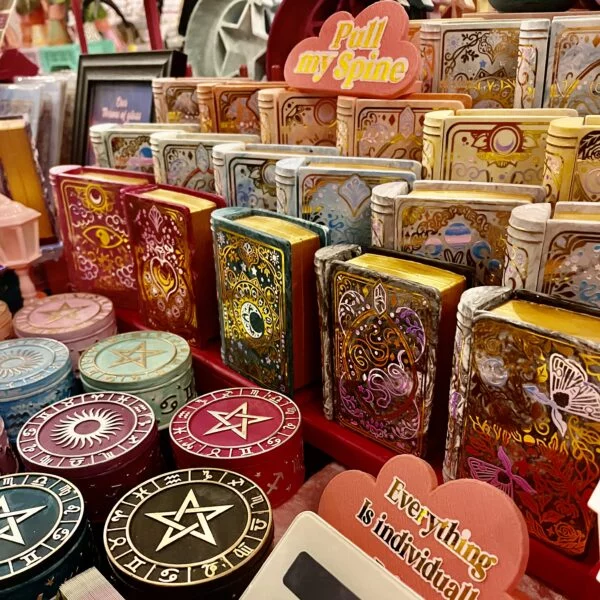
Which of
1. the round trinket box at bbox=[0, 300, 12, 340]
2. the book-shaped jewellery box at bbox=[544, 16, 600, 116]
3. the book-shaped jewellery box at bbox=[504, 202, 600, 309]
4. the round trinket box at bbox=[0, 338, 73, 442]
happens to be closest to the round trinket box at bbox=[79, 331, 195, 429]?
the round trinket box at bbox=[0, 338, 73, 442]

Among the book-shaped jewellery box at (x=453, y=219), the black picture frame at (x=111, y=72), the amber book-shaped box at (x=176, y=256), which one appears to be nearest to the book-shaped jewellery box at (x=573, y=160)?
the book-shaped jewellery box at (x=453, y=219)

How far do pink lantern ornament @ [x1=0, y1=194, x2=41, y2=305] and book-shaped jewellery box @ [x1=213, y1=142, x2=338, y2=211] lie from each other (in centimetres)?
56

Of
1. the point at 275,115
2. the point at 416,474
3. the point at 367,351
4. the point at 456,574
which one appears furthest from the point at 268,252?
the point at 456,574

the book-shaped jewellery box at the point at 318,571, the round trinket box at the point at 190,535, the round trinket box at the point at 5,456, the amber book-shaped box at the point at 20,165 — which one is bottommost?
the round trinket box at the point at 5,456

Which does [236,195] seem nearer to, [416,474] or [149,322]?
[149,322]

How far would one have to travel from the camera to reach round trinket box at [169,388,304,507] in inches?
36.8

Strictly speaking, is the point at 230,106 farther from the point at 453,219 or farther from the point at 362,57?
the point at 453,219

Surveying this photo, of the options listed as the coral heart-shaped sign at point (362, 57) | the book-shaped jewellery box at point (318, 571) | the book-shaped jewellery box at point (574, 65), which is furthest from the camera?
the coral heart-shaped sign at point (362, 57)

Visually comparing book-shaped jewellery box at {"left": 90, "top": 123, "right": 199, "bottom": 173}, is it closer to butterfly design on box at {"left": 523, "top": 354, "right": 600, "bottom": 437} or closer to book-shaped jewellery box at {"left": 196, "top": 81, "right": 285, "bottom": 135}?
book-shaped jewellery box at {"left": 196, "top": 81, "right": 285, "bottom": 135}

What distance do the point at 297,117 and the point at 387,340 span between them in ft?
1.86

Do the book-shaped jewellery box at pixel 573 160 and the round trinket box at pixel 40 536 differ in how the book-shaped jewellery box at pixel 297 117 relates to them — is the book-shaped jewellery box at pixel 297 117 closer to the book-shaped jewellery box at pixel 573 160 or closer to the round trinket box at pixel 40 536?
the book-shaped jewellery box at pixel 573 160

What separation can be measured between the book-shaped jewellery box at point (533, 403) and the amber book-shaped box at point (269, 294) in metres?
0.32

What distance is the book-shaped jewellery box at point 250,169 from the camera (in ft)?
3.87

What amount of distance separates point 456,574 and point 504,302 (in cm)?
34
